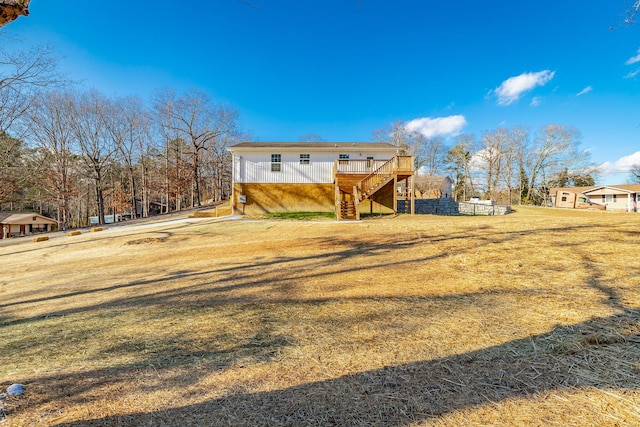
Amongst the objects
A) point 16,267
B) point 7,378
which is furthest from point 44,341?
point 16,267

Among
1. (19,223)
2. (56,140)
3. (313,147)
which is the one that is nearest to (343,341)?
(313,147)

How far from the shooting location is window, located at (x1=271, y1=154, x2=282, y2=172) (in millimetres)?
18578

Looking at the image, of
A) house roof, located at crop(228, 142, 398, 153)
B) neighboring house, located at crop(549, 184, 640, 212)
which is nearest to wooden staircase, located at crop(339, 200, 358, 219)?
house roof, located at crop(228, 142, 398, 153)

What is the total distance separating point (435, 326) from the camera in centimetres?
299

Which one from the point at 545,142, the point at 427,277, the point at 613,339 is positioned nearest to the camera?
the point at 613,339

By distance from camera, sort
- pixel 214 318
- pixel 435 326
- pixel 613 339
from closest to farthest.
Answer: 1. pixel 613 339
2. pixel 435 326
3. pixel 214 318

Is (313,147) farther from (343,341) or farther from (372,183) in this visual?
(343,341)

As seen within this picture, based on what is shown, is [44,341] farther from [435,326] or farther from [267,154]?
[267,154]

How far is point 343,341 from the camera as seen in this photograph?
9.00 ft

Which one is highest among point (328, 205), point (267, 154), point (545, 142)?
point (545, 142)

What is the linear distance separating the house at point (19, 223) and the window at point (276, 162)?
88.5 ft

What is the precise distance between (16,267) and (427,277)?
11.5m

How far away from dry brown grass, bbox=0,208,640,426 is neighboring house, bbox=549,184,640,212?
36407 mm

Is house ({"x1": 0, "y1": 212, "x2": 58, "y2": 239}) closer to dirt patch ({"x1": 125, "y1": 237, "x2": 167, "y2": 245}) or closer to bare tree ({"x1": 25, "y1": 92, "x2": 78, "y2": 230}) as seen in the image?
bare tree ({"x1": 25, "y1": 92, "x2": 78, "y2": 230})
